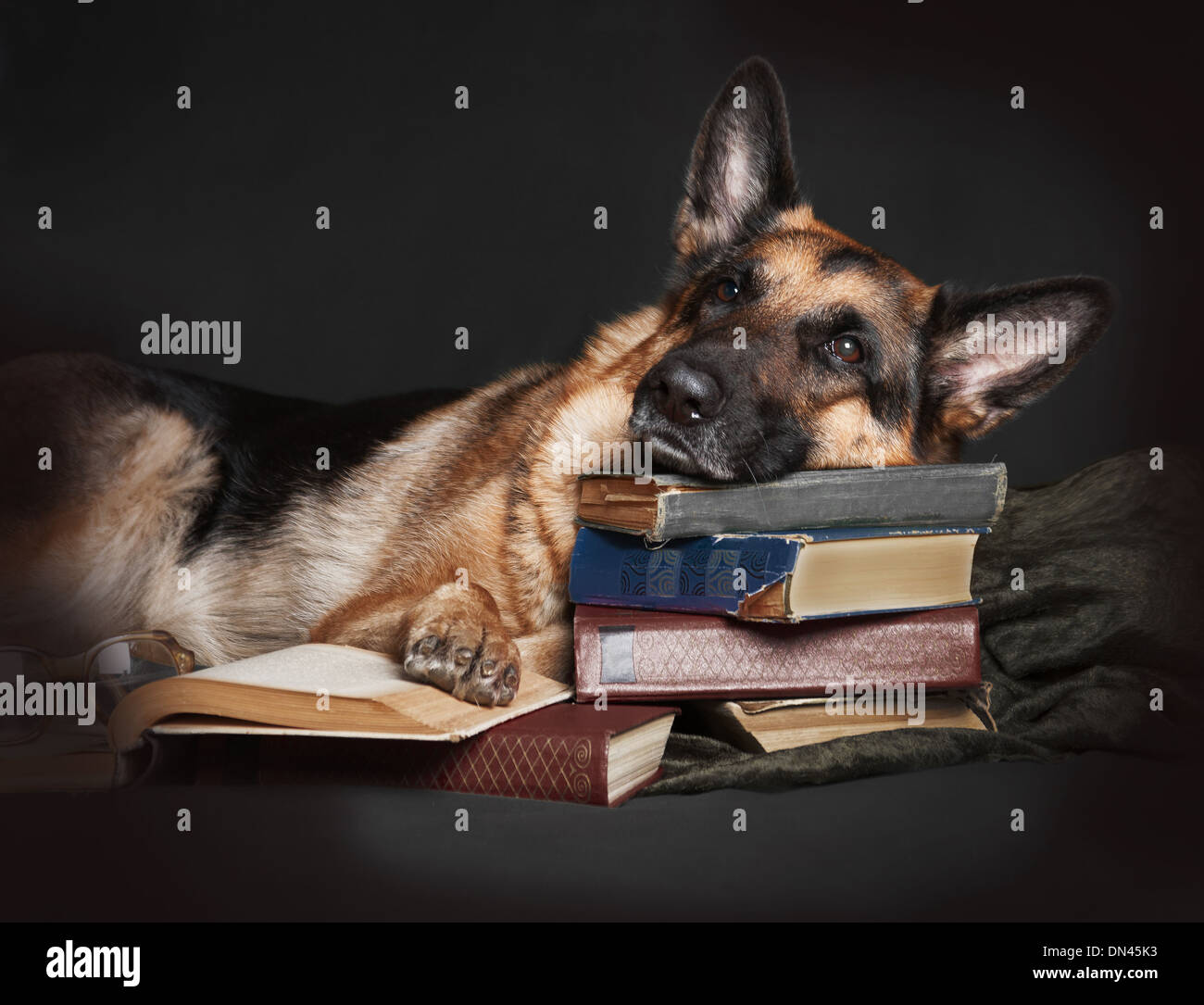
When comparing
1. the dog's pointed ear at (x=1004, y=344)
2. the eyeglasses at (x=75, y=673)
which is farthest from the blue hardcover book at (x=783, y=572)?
the eyeglasses at (x=75, y=673)

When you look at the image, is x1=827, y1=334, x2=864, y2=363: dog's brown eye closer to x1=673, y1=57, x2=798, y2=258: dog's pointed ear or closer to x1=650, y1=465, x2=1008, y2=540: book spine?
x1=650, y1=465, x2=1008, y2=540: book spine

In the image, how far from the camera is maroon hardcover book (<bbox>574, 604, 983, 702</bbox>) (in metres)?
2.57

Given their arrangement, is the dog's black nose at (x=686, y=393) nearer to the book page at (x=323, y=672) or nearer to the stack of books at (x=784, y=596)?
the stack of books at (x=784, y=596)

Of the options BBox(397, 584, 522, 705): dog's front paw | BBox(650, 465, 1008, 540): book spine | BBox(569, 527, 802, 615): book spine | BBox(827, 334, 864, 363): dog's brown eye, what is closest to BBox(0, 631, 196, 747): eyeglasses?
BBox(397, 584, 522, 705): dog's front paw

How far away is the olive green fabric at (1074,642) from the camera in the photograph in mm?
2562

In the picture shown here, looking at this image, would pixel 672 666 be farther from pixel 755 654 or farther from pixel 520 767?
pixel 520 767

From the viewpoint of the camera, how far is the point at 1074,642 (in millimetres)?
3135

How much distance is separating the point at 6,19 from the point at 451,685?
10.5 ft

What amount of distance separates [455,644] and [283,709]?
40 centimetres

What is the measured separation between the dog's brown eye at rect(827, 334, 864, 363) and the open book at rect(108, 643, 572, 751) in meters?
1.36

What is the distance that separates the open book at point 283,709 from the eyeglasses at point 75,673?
0.29 metres

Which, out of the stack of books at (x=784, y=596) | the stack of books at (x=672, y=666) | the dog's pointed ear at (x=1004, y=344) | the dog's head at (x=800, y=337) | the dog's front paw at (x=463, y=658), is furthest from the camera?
the dog's pointed ear at (x=1004, y=344)

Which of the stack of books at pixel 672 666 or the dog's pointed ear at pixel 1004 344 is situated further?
the dog's pointed ear at pixel 1004 344

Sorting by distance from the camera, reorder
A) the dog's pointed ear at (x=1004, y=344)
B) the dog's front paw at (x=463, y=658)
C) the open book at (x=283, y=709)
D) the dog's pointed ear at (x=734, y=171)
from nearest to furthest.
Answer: the open book at (x=283, y=709) → the dog's front paw at (x=463, y=658) → the dog's pointed ear at (x=1004, y=344) → the dog's pointed ear at (x=734, y=171)
